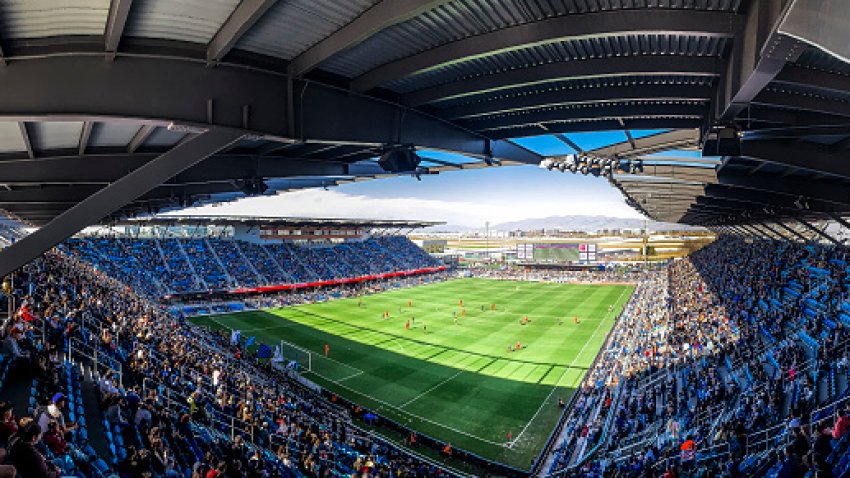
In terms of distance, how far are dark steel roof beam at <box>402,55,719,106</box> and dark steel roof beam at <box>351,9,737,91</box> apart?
1.11 metres

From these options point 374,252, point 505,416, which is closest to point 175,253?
point 374,252

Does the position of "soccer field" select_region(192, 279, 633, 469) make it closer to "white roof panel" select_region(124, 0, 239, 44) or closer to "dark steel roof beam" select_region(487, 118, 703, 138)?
"dark steel roof beam" select_region(487, 118, 703, 138)

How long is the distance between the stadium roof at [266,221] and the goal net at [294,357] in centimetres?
1508

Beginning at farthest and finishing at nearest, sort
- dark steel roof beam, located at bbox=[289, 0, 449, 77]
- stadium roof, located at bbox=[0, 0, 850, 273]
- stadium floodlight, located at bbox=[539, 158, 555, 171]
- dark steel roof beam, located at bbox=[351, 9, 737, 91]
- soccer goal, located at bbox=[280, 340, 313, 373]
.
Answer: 1. soccer goal, located at bbox=[280, 340, 313, 373]
2. stadium floodlight, located at bbox=[539, 158, 555, 171]
3. dark steel roof beam, located at bbox=[351, 9, 737, 91]
4. stadium roof, located at bbox=[0, 0, 850, 273]
5. dark steel roof beam, located at bbox=[289, 0, 449, 77]

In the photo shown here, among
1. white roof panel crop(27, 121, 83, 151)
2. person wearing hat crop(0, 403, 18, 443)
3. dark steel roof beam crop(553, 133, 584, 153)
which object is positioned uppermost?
dark steel roof beam crop(553, 133, 584, 153)

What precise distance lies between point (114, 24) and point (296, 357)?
25732mm

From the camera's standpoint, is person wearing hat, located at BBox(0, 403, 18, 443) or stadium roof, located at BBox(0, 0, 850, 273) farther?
person wearing hat, located at BBox(0, 403, 18, 443)

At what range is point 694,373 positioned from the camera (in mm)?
17406

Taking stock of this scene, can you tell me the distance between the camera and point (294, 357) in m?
27.4

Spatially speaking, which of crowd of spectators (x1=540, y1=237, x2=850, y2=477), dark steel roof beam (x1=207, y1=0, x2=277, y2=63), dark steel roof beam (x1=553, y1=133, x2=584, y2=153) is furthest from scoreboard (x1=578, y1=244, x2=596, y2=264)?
dark steel roof beam (x1=207, y1=0, x2=277, y2=63)

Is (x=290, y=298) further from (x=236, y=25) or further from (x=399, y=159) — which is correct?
(x=236, y=25)

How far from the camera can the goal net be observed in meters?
24.1

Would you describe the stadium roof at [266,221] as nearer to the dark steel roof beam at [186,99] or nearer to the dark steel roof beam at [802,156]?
the dark steel roof beam at [186,99]

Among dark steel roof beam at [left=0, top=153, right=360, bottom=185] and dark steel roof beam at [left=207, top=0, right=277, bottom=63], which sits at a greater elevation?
dark steel roof beam at [left=207, top=0, right=277, bottom=63]
